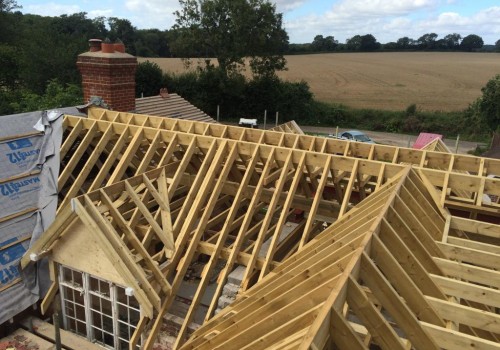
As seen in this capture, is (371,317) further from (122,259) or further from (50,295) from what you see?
(50,295)

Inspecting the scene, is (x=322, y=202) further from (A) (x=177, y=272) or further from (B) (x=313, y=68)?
(B) (x=313, y=68)

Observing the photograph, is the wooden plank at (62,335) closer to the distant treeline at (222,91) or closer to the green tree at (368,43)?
the distant treeline at (222,91)

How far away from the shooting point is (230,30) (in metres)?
32.7

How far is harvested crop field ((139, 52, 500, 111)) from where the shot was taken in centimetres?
4097

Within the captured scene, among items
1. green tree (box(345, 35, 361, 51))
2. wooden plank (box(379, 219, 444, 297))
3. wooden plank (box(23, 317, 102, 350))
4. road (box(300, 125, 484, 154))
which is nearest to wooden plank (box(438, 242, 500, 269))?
wooden plank (box(379, 219, 444, 297))

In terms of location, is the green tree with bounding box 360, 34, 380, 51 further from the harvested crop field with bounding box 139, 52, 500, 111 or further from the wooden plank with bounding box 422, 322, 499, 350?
the wooden plank with bounding box 422, 322, 499, 350

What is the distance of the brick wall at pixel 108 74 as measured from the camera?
10.4 m

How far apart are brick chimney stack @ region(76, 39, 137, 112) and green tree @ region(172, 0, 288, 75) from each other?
75.4 ft

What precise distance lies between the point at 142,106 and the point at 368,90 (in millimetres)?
37579

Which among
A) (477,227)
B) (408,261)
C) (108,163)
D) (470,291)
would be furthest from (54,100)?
(470,291)

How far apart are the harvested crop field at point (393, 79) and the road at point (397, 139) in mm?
7143

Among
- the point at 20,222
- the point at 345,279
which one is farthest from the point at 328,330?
the point at 20,222

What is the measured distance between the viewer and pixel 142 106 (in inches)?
539

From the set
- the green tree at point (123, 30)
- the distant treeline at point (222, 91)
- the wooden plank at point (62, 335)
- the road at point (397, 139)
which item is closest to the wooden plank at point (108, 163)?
the wooden plank at point (62, 335)
